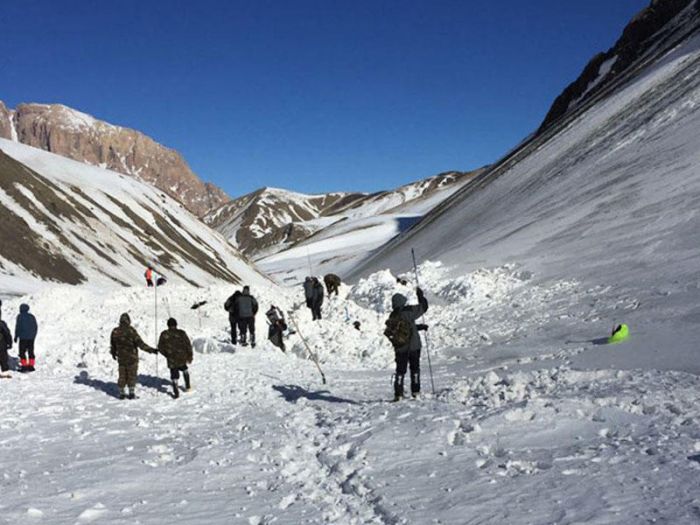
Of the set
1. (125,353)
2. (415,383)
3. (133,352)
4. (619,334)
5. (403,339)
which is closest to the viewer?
(403,339)

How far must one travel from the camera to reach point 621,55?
79.1 meters

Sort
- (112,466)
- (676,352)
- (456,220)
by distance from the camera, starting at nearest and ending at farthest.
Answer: (112,466) < (676,352) < (456,220)

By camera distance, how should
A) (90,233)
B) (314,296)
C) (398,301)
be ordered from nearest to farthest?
(398,301) → (314,296) → (90,233)

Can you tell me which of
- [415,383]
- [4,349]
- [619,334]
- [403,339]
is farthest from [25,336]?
[619,334]

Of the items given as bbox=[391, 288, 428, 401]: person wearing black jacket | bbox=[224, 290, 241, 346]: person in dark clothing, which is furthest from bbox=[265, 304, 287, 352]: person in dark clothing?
bbox=[391, 288, 428, 401]: person wearing black jacket

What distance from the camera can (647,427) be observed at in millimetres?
7258

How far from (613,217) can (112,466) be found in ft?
72.3

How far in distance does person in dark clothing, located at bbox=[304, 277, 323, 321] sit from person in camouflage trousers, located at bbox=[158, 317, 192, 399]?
893 cm

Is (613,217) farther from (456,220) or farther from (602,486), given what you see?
(456,220)

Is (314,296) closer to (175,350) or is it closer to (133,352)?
(175,350)

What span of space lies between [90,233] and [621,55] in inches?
3023

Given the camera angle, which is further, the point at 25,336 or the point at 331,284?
the point at 331,284

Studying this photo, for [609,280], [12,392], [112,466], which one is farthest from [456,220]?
[112,466]

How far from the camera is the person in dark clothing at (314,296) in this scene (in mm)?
22188
